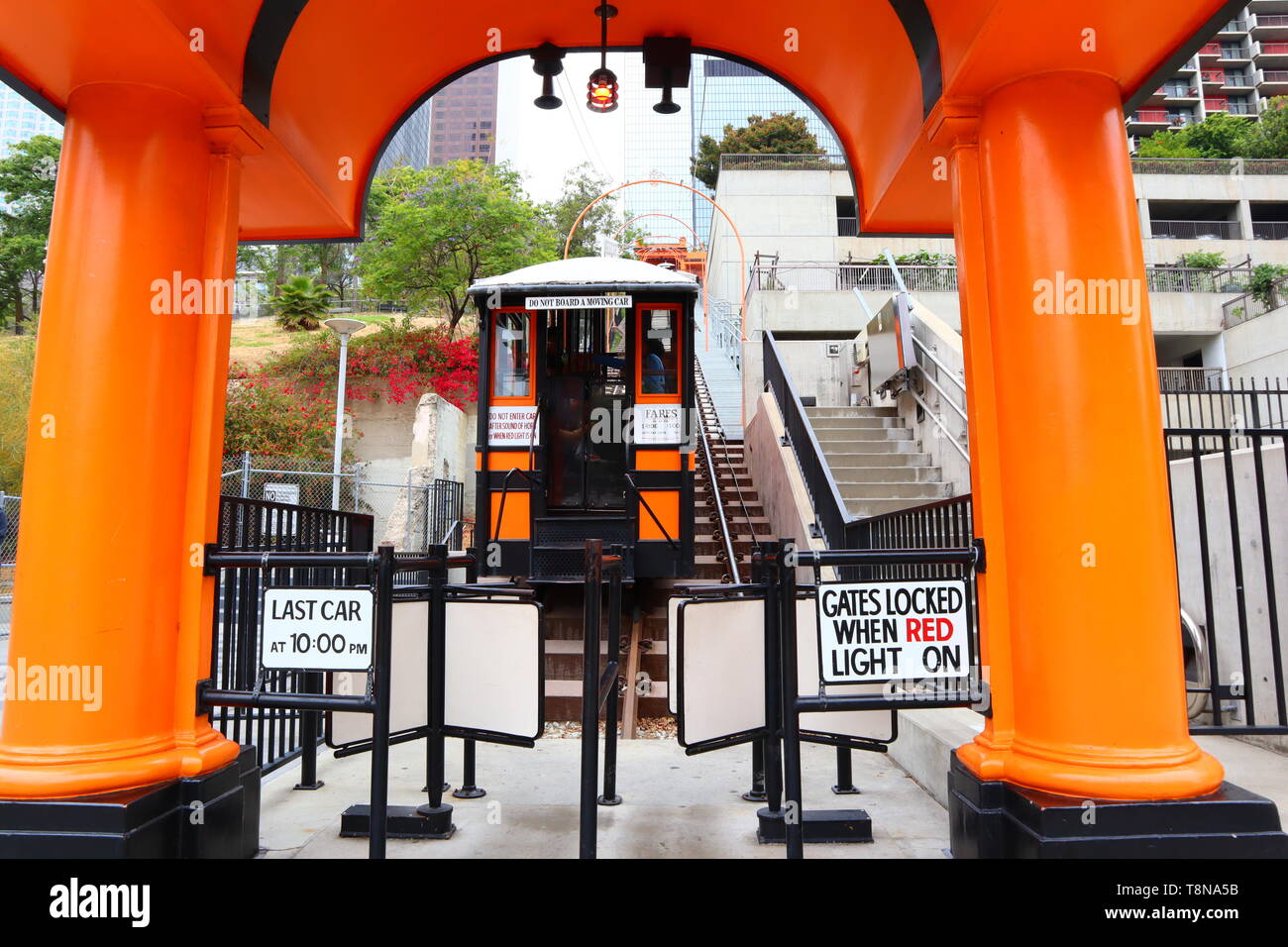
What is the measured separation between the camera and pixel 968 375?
3.29 metres

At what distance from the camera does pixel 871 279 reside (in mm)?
23219

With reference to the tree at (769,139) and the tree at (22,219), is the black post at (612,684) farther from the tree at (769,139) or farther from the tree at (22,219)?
the tree at (769,139)

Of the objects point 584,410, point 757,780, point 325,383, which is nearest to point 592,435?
Answer: point 584,410

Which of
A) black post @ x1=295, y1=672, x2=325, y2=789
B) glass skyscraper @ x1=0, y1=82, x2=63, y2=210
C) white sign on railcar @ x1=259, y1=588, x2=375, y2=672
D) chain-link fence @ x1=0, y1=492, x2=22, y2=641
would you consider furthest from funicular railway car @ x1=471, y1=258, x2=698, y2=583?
glass skyscraper @ x1=0, y1=82, x2=63, y2=210

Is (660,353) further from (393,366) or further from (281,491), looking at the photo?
(393,366)

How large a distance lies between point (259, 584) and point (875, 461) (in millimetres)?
7488

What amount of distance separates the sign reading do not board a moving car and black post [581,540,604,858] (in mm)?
899

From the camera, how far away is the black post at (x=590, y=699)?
8.86 ft

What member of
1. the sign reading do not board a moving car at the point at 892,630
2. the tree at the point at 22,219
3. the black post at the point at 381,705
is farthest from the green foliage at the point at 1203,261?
the tree at the point at 22,219

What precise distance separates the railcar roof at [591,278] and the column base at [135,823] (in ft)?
17.6

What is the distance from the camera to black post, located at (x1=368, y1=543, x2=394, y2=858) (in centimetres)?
286

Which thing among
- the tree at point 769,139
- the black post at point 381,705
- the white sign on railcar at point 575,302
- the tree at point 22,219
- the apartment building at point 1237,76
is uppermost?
the apartment building at point 1237,76

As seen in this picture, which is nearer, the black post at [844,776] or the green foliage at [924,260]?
the black post at [844,776]

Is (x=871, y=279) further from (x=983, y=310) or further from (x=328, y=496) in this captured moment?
(x=983, y=310)
